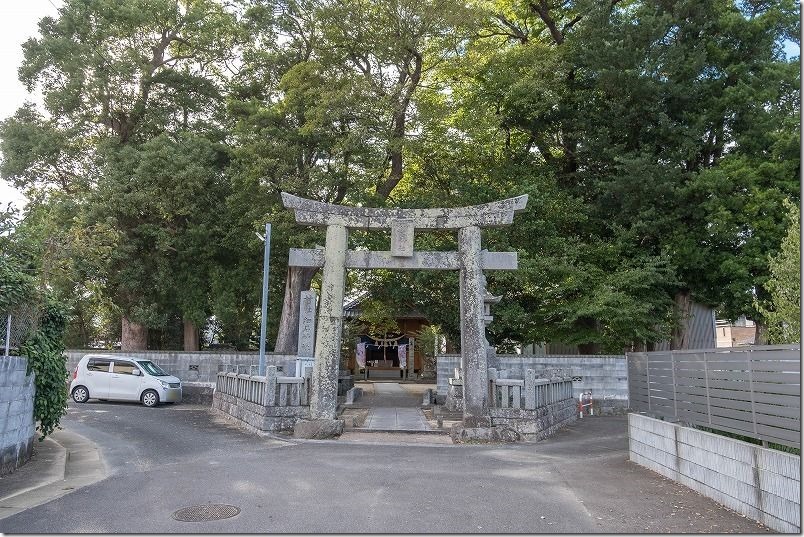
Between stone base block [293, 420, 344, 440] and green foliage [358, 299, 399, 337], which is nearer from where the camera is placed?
stone base block [293, 420, 344, 440]

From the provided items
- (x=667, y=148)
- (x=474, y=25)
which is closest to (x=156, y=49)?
(x=474, y=25)

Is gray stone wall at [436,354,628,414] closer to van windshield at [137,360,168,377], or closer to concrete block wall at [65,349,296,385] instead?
concrete block wall at [65,349,296,385]

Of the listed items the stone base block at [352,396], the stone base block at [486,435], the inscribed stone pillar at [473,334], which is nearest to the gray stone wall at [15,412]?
the stone base block at [486,435]

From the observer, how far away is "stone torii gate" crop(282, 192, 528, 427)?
12531 millimetres

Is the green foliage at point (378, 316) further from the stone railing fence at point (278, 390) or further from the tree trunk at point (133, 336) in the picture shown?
the stone railing fence at point (278, 390)

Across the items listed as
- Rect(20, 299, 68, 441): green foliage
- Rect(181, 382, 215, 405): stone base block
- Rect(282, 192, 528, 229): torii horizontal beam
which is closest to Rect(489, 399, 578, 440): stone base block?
Rect(282, 192, 528, 229): torii horizontal beam

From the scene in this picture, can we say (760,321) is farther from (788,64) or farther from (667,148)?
(788,64)

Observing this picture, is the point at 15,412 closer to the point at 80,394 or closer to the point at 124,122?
the point at 80,394

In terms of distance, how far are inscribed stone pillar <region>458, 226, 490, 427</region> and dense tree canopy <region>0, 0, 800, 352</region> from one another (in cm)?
657

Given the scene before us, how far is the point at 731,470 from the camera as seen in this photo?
6.59 m

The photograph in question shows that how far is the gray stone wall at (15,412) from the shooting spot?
7.84 meters

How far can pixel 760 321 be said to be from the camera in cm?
2014

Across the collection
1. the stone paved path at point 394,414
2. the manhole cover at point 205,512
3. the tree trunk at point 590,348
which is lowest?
the stone paved path at point 394,414

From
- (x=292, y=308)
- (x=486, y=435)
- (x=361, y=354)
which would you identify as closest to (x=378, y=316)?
(x=292, y=308)
